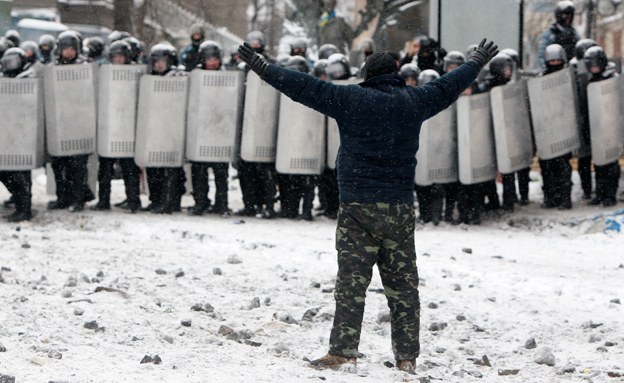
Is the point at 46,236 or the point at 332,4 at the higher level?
the point at 332,4

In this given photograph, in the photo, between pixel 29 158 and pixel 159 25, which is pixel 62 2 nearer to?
pixel 159 25

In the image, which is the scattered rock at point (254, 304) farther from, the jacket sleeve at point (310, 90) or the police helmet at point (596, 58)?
the police helmet at point (596, 58)

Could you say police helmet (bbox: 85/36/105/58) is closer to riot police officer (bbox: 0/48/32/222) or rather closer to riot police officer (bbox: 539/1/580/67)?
riot police officer (bbox: 0/48/32/222)

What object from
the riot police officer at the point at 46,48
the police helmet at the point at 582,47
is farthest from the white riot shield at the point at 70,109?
the police helmet at the point at 582,47

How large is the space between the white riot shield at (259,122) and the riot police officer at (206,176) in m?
0.41

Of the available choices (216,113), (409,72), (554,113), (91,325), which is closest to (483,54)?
(91,325)

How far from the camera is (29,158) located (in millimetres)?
9430

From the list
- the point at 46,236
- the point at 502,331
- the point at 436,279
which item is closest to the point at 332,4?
the point at 46,236

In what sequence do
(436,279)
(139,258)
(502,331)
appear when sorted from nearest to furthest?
(502,331)
(436,279)
(139,258)

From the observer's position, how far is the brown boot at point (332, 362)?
4.20 meters

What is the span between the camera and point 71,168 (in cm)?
998

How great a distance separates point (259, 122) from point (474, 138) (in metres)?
2.50

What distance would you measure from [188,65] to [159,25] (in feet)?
74.3

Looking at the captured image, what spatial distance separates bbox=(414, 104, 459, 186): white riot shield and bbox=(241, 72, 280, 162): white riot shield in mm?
1752
